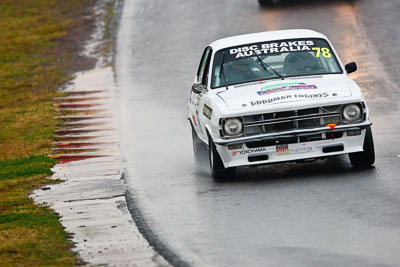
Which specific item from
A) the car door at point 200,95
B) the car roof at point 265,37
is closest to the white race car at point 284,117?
the car door at point 200,95

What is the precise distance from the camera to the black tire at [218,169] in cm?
1182

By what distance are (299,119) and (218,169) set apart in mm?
1102

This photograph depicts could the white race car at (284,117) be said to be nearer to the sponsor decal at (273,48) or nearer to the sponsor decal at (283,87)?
the sponsor decal at (283,87)

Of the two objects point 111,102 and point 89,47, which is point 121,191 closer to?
point 111,102

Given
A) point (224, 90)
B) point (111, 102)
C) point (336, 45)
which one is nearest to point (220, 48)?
point (224, 90)

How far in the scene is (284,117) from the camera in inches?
452

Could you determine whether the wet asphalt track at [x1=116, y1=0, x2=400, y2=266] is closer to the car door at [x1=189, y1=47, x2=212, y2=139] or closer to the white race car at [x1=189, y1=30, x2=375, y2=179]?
the white race car at [x1=189, y1=30, x2=375, y2=179]

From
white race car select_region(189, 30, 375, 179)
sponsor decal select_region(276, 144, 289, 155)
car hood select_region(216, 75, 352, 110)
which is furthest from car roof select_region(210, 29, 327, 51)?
sponsor decal select_region(276, 144, 289, 155)

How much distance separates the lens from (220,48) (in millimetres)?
13266

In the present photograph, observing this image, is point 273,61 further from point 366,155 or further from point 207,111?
point 366,155

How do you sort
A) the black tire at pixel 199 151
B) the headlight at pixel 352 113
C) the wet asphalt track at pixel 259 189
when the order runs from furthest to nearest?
the black tire at pixel 199 151 < the headlight at pixel 352 113 < the wet asphalt track at pixel 259 189

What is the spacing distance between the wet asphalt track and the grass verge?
103cm

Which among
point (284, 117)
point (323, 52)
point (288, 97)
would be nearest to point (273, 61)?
point (323, 52)

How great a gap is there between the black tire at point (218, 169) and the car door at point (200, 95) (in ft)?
2.82
